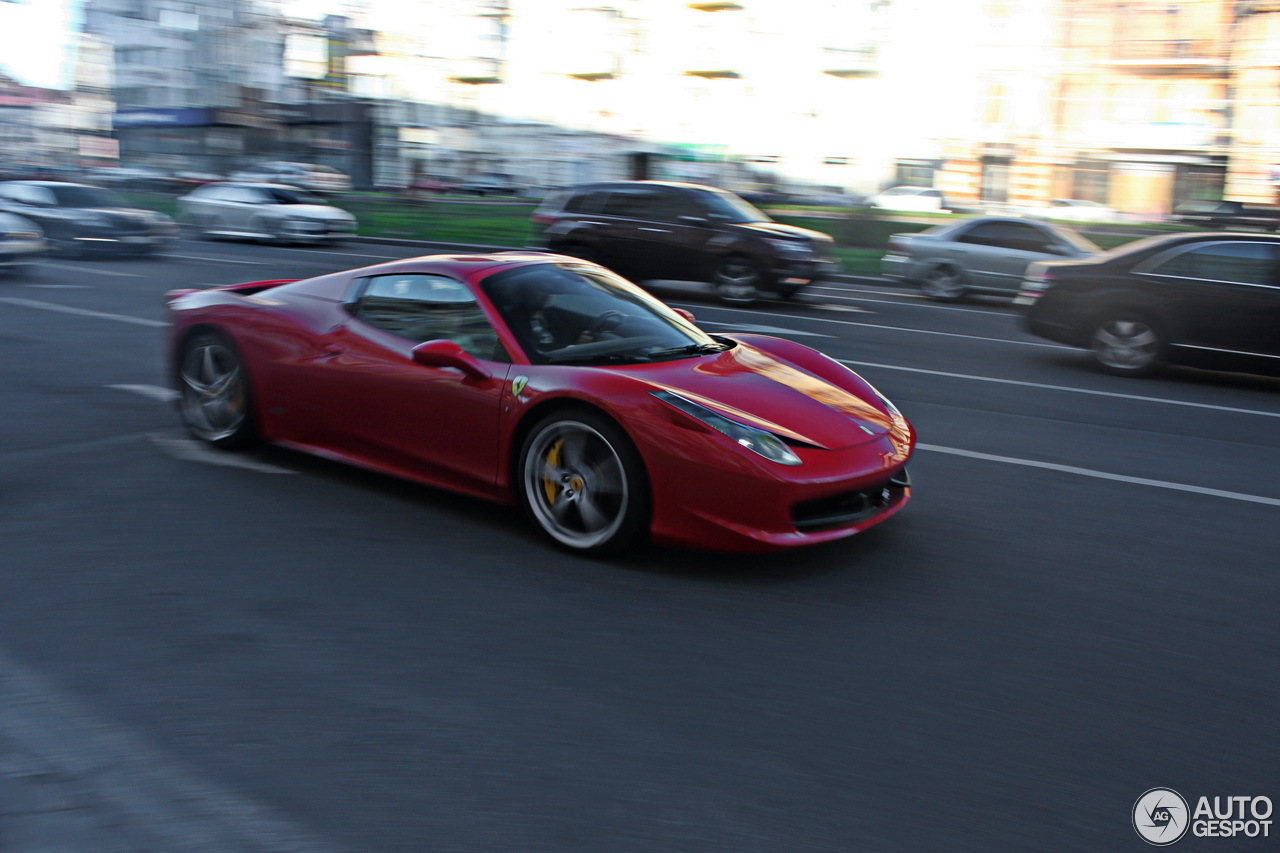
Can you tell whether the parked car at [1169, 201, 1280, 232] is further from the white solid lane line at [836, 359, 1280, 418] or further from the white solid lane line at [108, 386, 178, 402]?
the white solid lane line at [108, 386, 178, 402]

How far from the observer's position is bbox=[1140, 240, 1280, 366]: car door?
31.2 feet

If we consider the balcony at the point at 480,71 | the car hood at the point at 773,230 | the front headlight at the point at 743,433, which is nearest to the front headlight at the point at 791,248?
the car hood at the point at 773,230

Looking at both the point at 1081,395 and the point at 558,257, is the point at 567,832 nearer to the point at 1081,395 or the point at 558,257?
the point at 558,257

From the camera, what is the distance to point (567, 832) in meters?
2.72

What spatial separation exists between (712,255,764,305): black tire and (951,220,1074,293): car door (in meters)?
3.40

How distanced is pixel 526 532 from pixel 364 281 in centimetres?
162

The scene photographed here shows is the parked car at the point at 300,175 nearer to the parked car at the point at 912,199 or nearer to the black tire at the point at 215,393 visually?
the parked car at the point at 912,199

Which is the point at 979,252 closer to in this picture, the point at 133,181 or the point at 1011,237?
the point at 1011,237

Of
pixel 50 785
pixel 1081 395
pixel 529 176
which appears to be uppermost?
pixel 529 176

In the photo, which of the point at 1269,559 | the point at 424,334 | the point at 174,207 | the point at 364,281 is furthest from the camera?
the point at 174,207

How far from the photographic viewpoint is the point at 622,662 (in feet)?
12.0

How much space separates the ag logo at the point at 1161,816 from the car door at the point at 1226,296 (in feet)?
25.4

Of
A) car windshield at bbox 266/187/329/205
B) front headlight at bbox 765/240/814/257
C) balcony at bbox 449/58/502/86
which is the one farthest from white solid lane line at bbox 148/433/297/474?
balcony at bbox 449/58/502/86

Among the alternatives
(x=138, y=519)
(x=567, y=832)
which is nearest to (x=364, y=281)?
(x=138, y=519)
